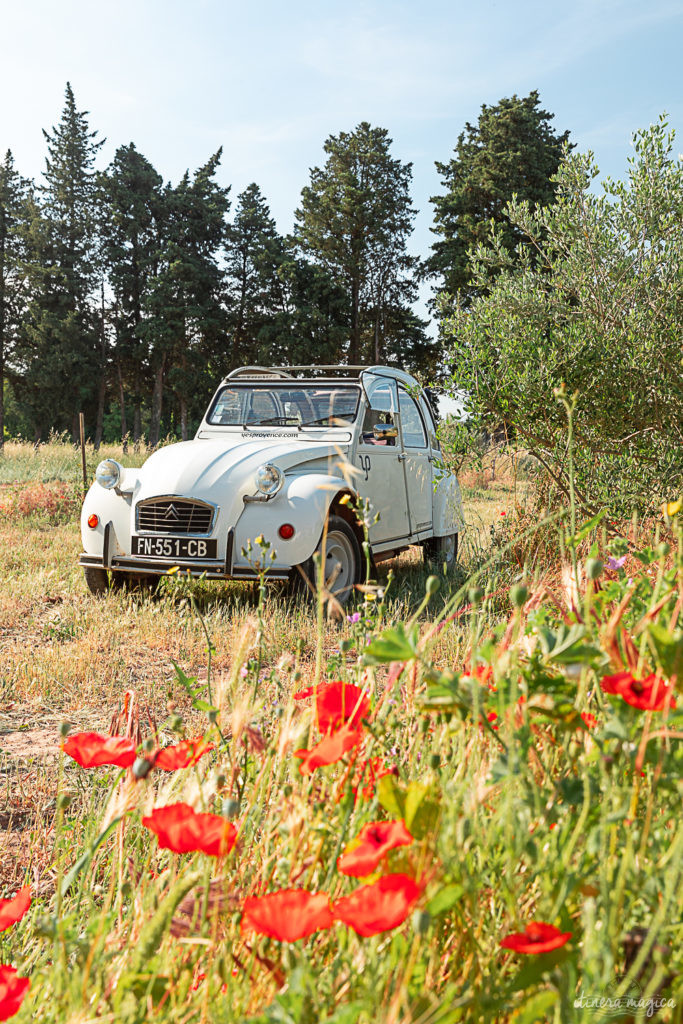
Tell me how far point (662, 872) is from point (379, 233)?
3969 cm

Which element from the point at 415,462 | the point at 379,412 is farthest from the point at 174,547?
the point at 415,462

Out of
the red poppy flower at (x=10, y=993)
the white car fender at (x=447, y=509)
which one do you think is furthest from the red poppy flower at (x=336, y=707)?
the white car fender at (x=447, y=509)

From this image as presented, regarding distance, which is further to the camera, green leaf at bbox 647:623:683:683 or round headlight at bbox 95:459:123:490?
round headlight at bbox 95:459:123:490

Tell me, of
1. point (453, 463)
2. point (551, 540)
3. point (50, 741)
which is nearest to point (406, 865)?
point (50, 741)

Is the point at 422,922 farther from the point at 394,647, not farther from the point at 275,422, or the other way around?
the point at 275,422

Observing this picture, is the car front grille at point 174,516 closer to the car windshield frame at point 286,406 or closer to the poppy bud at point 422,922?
the car windshield frame at point 286,406

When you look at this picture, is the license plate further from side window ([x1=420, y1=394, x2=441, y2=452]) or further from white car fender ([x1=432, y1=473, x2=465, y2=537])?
side window ([x1=420, y1=394, x2=441, y2=452])

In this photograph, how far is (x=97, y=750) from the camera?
1073mm

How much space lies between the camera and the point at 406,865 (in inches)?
31.2

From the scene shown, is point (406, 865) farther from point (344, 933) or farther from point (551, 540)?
point (551, 540)

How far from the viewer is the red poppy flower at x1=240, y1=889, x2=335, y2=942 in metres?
0.65

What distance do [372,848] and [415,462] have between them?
6659 millimetres

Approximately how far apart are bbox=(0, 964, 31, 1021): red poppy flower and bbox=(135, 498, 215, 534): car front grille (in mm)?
4377

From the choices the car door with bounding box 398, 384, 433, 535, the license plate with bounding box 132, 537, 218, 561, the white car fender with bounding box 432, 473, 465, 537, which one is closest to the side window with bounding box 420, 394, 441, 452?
the car door with bounding box 398, 384, 433, 535
